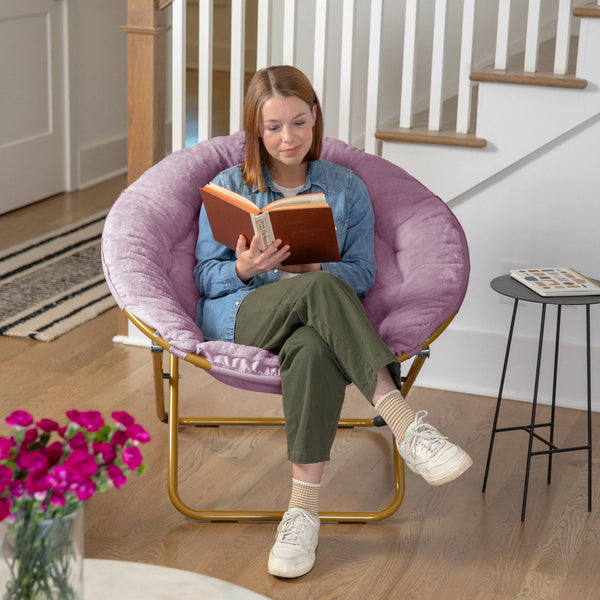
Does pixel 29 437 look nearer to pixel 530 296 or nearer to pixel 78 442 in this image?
pixel 78 442

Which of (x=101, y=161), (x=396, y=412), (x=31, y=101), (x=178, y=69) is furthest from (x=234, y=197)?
(x=101, y=161)

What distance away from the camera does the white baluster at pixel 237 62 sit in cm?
280

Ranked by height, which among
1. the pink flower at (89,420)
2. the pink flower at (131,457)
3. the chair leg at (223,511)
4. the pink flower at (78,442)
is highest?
the pink flower at (89,420)

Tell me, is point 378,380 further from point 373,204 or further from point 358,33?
point 358,33

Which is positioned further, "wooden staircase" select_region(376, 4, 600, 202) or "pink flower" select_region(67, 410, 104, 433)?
"wooden staircase" select_region(376, 4, 600, 202)

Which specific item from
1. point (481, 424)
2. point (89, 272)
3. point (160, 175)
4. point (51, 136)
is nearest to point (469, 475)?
point (481, 424)

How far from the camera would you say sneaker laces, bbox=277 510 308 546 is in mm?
1920

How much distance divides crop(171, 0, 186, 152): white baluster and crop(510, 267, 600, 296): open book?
1.19 m

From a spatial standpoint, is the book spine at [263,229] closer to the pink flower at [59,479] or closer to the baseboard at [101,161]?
the pink flower at [59,479]

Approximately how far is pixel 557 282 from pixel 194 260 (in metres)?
0.90

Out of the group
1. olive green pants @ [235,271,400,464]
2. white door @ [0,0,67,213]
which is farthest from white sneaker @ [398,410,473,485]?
white door @ [0,0,67,213]

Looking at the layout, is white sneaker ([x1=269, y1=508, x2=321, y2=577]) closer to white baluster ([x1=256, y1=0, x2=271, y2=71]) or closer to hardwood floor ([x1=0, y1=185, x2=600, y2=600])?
hardwood floor ([x1=0, y1=185, x2=600, y2=600])

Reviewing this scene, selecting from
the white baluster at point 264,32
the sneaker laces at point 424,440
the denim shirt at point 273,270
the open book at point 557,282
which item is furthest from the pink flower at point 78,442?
the white baluster at point 264,32

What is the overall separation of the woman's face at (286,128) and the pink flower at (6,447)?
126 centimetres
